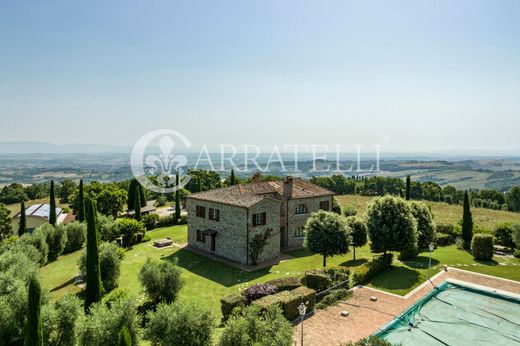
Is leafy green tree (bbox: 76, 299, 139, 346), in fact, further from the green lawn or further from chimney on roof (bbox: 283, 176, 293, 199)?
chimney on roof (bbox: 283, 176, 293, 199)

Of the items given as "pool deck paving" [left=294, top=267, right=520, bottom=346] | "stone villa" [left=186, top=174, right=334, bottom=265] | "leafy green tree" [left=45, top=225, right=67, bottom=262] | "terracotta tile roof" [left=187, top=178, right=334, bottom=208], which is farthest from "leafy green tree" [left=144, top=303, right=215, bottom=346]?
"leafy green tree" [left=45, top=225, right=67, bottom=262]

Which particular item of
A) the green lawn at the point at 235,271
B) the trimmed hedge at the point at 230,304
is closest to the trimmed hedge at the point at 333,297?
the green lawn at the point at 235,271

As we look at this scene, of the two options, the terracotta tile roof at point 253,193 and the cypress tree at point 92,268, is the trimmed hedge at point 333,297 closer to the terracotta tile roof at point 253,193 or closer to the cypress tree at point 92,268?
the terracotta tile roof at point 253,193

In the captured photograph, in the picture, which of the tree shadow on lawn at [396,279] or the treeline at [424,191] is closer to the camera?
the tree shadow on lawn at [396,279]

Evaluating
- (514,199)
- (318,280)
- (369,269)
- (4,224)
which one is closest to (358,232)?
(369,269)

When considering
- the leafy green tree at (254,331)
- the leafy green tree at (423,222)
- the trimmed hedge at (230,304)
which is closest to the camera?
the leafy green tree at (254,331)

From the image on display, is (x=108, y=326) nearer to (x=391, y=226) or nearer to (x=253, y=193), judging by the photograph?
(x=391, y=226)
